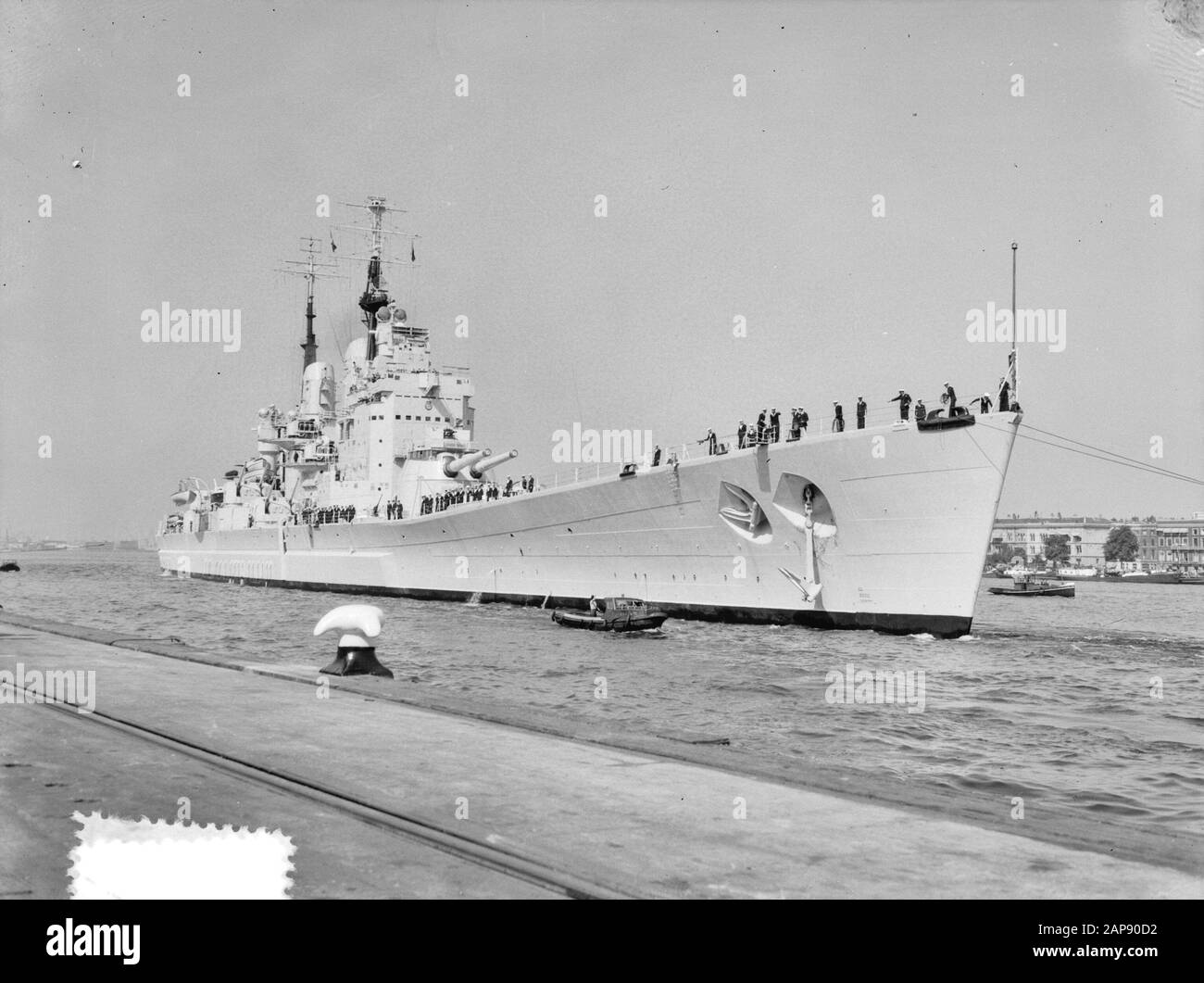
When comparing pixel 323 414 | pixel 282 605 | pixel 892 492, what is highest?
pixel 323 414

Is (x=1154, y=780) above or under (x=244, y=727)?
under

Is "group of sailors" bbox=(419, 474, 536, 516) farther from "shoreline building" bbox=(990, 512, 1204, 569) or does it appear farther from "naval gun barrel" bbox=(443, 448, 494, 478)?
"shoreline building" bbox=(990, 512, 1204, 569)

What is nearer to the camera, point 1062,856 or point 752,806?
point 1062,856

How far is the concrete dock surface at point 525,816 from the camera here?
4035 millimetres

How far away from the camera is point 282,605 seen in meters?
37.8

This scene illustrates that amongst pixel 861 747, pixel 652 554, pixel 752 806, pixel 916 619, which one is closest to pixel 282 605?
pixel 652 554

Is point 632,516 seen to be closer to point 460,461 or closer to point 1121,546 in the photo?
point 460,461
